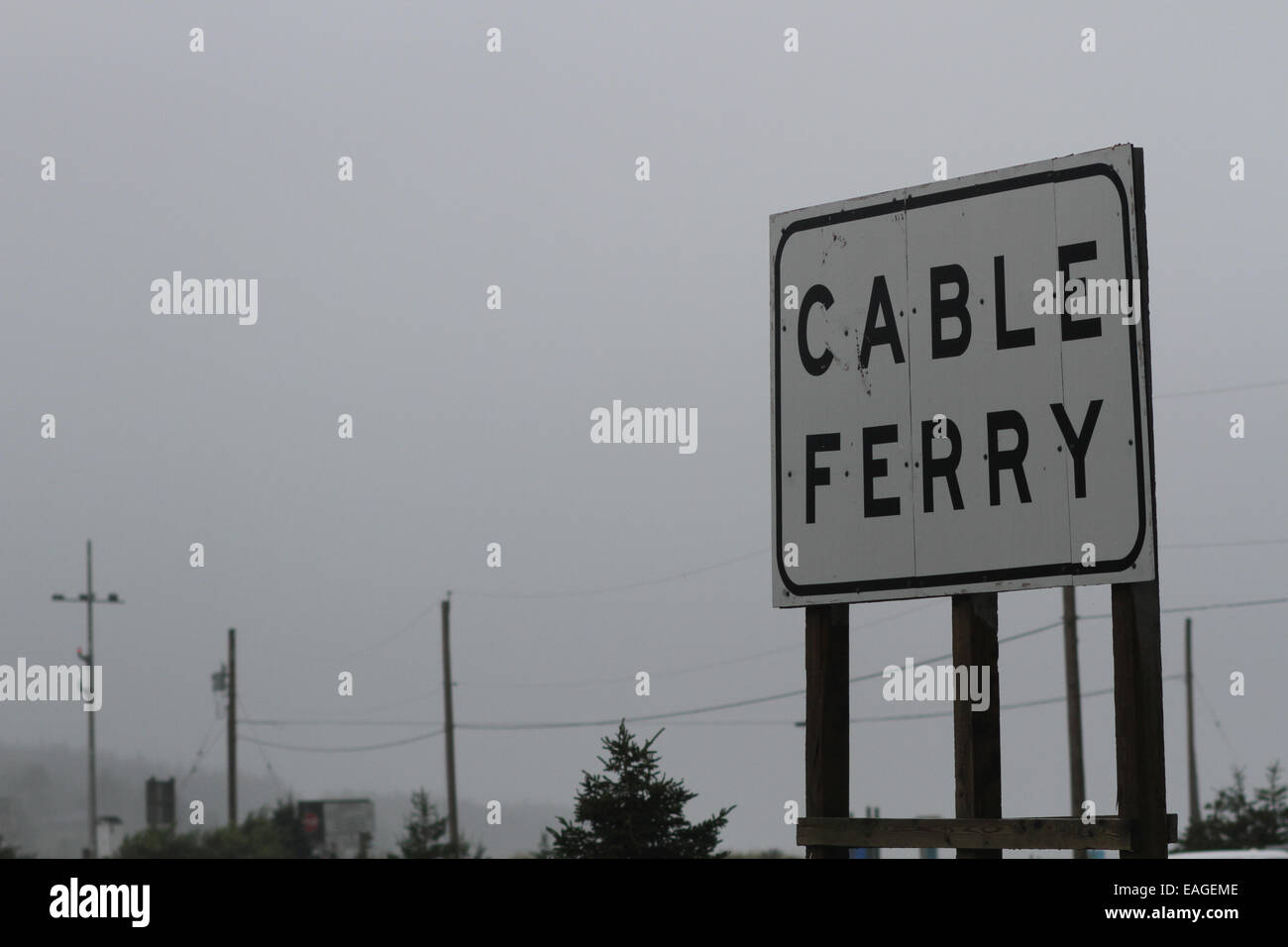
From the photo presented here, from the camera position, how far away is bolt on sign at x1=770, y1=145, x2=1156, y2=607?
192 inches

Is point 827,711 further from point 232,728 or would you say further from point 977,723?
point 232,728

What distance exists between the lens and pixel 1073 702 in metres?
29.9

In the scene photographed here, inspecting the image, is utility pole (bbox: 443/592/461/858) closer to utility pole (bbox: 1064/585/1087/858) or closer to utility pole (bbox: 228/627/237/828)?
utility pole (bbox: 228/627/237/828)

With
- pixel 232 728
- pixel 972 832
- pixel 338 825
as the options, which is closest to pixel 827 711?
pixel 972 832

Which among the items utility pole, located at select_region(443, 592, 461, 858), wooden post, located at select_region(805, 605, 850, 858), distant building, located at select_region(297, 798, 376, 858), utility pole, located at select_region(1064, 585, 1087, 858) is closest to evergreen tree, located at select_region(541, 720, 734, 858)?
wooden post, located at select_region(805, 605, 850, 858)

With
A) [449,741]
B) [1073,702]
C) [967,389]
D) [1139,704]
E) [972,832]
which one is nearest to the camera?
[1139,704]

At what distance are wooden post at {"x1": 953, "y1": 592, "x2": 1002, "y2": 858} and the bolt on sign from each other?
0.43ft

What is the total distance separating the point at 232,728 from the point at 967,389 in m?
52.3

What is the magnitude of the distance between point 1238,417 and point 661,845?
499 centimetres
